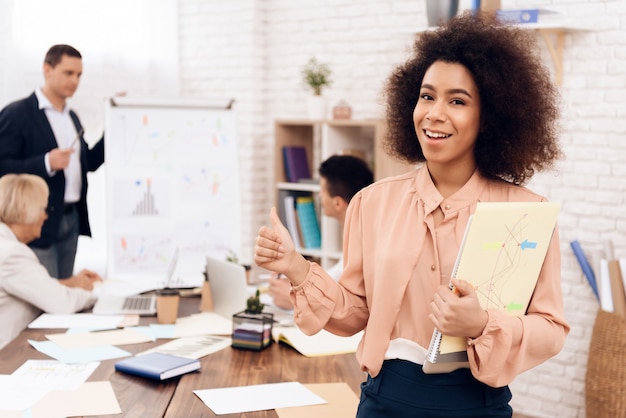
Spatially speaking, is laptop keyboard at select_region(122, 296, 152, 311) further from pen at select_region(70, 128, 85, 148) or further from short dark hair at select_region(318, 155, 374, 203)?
pen at select_region(70, 128, 85, 148)

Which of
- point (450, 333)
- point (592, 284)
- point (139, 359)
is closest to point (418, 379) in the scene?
point (450, 333)

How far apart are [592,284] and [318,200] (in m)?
1.63

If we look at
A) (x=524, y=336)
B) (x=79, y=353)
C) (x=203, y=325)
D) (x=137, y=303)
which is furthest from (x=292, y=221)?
(x=524, y=336)

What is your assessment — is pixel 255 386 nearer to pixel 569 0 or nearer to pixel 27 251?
pixel 27 251

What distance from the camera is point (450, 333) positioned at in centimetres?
127

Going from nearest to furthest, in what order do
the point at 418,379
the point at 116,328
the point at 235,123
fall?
the point at 418,379, the point at 116,328, the point at 235,123

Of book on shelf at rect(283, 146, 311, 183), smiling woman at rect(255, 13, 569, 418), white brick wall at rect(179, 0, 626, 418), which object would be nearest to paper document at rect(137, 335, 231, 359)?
smiling woman at rect(255, 13, 569, 418)

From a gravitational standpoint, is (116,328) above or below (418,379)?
below

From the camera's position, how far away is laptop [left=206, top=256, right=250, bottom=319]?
2.60 m

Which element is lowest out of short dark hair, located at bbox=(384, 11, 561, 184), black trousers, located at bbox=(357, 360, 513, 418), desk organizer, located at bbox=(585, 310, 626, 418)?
desk organizer, located at bbox=(585, 310, 626, 418)

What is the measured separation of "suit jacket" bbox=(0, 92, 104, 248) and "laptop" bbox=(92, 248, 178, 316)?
3.28ft

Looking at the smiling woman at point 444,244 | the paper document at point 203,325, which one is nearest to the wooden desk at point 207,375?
the paper document at point 203,325

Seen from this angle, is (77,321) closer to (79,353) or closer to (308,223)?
(79,353)

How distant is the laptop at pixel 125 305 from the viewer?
276 cm
